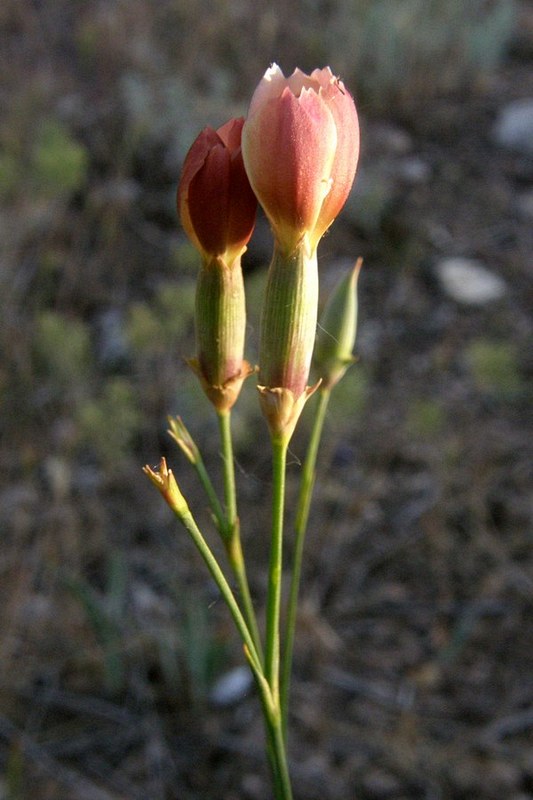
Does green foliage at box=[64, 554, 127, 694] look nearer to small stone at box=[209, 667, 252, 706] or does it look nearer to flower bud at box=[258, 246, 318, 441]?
small stone at box=[209, 667, 252, 706]

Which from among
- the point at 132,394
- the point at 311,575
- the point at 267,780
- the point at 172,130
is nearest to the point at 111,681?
the point at 267,780

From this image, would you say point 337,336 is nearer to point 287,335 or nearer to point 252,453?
point 287,335

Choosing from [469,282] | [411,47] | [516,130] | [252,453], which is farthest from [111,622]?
[411,47]

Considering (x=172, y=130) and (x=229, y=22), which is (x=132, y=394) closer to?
(x=172, y=130)

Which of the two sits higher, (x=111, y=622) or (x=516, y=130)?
(x=516, y=130)

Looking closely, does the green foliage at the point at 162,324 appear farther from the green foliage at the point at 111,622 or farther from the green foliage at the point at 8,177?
the green foliage at the point at 111,622

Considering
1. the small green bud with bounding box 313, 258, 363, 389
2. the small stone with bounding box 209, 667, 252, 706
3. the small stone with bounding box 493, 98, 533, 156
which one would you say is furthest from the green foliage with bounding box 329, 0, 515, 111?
the small green bud with bounding box 313, 258, 363, 389

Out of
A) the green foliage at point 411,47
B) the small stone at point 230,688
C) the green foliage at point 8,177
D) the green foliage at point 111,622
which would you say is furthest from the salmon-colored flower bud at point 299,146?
the green foliage at point 411,47
